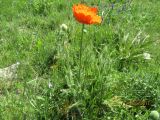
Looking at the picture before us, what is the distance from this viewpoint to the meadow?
3826 millimetres

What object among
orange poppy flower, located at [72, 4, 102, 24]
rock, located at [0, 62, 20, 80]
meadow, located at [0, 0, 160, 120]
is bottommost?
rock, located at [0, 62, 20, 80]

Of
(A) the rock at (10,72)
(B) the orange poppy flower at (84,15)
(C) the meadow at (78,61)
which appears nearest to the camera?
(B) the orange poppy flower at (84,15)

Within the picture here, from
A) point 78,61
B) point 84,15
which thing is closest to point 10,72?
point 78,61

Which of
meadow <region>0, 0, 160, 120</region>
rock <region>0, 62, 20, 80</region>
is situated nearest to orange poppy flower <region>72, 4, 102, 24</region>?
meadow <region>0, 0, 160, 120</region>

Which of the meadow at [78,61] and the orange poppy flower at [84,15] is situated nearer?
the orange poppy flower at [84,15]

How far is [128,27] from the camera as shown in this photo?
5828 millimetres

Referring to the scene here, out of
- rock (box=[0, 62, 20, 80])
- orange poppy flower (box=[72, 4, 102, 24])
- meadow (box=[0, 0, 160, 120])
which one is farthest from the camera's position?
rock (box=[0, 62, 20, 80])

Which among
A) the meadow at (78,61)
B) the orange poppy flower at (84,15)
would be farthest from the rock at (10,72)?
the orange poppy flower at (84,15)

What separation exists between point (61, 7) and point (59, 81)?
130 inches

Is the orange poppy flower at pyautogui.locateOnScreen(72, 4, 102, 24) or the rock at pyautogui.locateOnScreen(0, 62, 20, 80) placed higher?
the orange poppy flower at pyautogui.locateOnScreen(72, 4, 102, 24)

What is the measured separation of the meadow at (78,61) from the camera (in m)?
3.83

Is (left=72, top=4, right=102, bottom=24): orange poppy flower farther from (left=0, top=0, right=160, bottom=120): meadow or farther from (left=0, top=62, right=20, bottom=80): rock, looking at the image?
(left=0, top=62, right=20, bottom=80): rock

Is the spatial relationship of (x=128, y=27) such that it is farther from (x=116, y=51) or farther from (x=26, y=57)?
(x=26, y=57)

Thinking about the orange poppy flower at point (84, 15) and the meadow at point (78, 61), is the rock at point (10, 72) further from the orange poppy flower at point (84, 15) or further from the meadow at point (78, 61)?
the orange poppy flower at point (84, 15)
